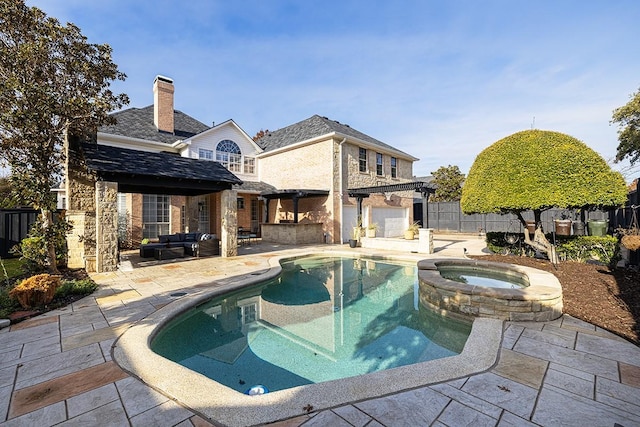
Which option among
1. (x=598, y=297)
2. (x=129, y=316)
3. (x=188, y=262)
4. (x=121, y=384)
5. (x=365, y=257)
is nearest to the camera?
(x=121, y=384)

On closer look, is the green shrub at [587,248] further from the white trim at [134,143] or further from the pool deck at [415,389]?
the white trim at [134,143]

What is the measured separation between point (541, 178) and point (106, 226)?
13.3 meters

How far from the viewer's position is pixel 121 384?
289 cm

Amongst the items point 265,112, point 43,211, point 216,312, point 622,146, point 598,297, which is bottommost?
point 216,312

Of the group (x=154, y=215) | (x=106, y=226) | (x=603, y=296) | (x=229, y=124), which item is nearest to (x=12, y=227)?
(x=106, y=226)

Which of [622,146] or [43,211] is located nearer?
[43,211]

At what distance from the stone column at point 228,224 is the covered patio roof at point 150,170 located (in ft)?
1.27

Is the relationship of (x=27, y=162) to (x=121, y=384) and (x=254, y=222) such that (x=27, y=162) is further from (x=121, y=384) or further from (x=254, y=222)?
(x=254, y=222)

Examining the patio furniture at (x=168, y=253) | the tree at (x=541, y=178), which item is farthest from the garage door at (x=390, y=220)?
the patio furniture at (x=168, y=253)

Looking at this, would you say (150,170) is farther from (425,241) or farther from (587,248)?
(587,248)

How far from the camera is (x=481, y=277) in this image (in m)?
7.91

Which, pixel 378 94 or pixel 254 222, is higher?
pixel 378 94

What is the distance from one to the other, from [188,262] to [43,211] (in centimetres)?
425

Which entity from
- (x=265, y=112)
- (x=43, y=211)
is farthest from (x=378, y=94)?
(x=43, y=211)
